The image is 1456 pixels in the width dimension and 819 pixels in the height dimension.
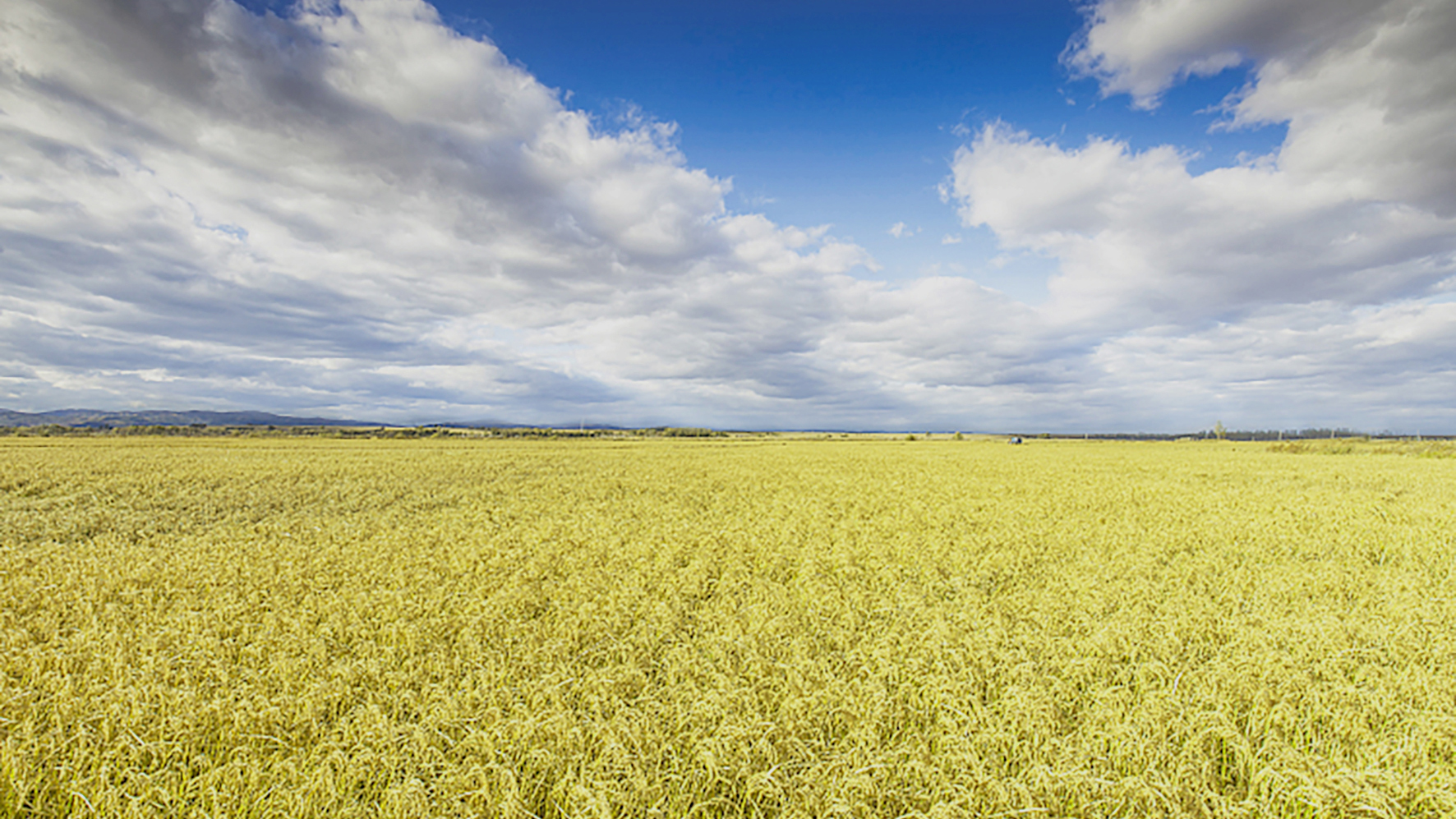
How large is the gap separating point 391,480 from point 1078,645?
78.6 ft

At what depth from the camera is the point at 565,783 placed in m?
3.51

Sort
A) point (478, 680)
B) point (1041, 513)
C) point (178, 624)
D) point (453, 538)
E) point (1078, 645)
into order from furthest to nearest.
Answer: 1. point (1041, 513)
2. point (453, 538)
3. point (178, 624)
4. point (1078, 645)
5. point (478, 680)

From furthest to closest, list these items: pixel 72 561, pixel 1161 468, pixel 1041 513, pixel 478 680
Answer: pixel 1161 468 → pixel 1041 513 → pixel 72 561 → pixel 478 680

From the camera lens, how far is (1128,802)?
3379mm

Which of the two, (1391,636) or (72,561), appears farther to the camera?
(72,561)

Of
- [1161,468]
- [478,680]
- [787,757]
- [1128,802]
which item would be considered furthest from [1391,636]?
[1161,468]

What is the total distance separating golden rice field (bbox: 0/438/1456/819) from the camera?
3.49 metres

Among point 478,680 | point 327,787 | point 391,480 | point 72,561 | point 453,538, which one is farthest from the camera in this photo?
point 391,480

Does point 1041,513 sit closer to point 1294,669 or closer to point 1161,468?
point 1294,669

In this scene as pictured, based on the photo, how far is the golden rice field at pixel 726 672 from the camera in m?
3.49

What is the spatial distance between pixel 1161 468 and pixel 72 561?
43.3m

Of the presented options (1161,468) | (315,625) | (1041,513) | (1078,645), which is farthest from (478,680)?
(1161,468)

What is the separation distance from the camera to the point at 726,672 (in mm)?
5188

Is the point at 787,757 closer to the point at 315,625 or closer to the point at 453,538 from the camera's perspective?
the point at 315,625
